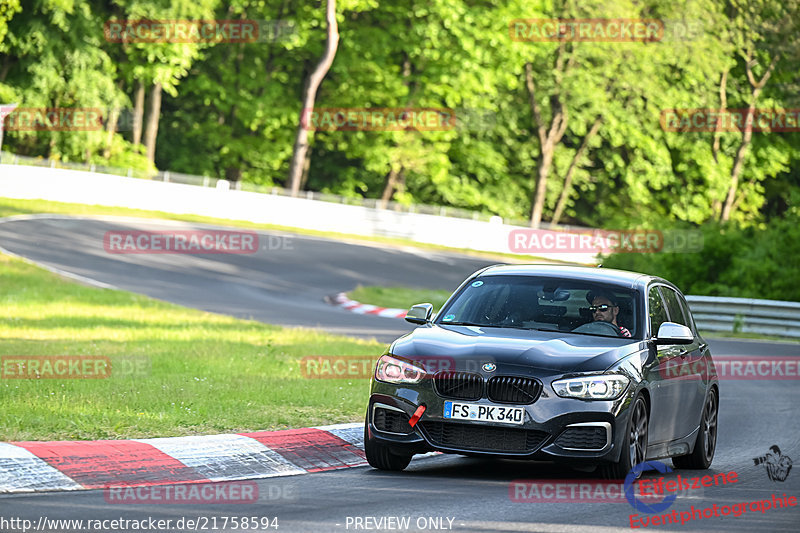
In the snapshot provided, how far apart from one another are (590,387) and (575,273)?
5.87 ft

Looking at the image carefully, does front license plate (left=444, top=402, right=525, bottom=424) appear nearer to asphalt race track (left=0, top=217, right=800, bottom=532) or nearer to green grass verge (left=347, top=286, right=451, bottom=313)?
asphalt race track (left=0, top=217, right=800, bottom=532)

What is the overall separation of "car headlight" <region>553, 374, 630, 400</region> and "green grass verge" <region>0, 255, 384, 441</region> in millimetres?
2840

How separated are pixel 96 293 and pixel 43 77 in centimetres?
2797

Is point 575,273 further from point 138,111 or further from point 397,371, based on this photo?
point 138,111

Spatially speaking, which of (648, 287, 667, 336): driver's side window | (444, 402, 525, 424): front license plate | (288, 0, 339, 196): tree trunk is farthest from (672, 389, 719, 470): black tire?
(288, 0, 339, 196): tree trunk

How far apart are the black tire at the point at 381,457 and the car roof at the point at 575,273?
1842mm

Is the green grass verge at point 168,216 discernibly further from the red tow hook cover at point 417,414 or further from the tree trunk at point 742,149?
the red tow hook cover at point 417,414

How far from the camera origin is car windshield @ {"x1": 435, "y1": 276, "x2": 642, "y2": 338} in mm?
9492

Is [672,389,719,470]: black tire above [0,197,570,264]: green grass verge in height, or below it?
above

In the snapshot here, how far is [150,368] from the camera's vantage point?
13344 millimetres

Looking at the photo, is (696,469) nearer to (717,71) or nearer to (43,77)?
(43,77)

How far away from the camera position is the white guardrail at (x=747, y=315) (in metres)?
27.3

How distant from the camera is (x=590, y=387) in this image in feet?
27.5

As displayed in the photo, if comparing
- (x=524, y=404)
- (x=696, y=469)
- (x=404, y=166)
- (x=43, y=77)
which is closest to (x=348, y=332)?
(x=696, y=469)
